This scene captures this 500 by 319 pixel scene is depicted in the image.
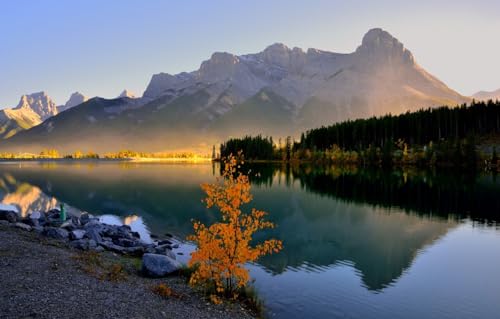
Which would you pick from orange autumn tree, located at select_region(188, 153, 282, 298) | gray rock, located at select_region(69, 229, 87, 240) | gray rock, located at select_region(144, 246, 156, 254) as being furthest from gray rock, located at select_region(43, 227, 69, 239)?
orange autumn tree, located at select_region(188, 153, 282, 298)

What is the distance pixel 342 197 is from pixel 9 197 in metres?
60.0

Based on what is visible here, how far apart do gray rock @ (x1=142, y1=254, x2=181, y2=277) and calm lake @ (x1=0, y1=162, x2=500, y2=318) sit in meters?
5.30

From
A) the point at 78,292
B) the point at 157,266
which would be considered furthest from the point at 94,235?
the point at 78,292

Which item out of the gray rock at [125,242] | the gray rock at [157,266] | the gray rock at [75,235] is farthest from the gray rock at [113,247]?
the gray rock at [157,266]

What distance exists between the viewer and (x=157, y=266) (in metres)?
20.0

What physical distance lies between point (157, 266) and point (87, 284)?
15.5 feet

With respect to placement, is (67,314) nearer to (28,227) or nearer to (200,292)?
(200,292)

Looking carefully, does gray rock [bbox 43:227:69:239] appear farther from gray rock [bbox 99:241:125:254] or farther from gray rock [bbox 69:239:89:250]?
gray rock [bbox 99:241:125:254]

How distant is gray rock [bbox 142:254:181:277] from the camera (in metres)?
19.7

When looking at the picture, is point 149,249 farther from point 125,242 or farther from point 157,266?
point 157,266

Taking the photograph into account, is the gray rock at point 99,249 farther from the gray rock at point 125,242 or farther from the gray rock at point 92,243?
the gray rock at point 125,242

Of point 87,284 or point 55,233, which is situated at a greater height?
point 87,284

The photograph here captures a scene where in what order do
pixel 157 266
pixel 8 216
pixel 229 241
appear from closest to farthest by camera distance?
pixel 229 241 → pixel 157 266 → pixel 8 216

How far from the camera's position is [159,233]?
37.2m
